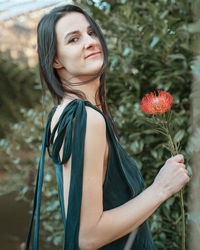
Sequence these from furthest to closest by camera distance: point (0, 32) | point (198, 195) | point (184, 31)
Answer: point (0, 32)
point (184, 31)
point (198, 195)

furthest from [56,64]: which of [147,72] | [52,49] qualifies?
[147,72]

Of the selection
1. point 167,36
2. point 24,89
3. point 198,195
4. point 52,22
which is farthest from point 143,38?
point 24,89

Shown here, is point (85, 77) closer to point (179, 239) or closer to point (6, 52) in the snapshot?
point (179, 239)

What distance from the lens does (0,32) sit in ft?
11.1

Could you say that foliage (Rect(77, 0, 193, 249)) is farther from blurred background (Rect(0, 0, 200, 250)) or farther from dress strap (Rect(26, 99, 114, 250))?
dress strap (Rect(26, 99, 114, 250))

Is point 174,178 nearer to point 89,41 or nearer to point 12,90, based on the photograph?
point 89,41

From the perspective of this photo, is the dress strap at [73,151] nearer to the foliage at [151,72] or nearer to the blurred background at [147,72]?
A: the blurred background at [147,72]

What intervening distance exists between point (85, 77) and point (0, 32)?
2.69 m

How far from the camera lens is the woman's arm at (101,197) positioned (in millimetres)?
859

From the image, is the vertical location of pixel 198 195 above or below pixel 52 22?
below

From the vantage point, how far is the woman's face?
3.34 feet

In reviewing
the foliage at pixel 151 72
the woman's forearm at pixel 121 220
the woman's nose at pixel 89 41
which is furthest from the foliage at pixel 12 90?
the woman's forearm at pixel 121 220

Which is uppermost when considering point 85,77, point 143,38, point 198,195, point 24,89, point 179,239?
point 85,77

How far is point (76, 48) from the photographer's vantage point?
1.02 m
